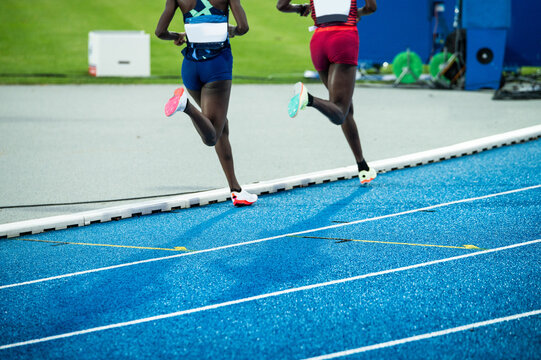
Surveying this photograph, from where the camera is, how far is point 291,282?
4.02m

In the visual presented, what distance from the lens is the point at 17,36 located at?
27594 millimetres

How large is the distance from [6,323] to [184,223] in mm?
2017

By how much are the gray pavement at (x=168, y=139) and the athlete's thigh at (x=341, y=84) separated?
1387 mm

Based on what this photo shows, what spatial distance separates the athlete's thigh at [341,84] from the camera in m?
5.81

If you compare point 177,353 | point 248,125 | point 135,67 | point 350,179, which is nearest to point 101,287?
point 177,353

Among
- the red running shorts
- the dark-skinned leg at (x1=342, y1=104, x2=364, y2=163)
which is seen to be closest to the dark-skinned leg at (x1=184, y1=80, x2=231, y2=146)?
the red running shorts

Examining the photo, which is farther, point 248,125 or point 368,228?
point 248,125

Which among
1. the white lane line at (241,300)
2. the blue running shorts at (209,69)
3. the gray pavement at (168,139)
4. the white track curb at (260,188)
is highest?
the blue running shorts at (209,69)

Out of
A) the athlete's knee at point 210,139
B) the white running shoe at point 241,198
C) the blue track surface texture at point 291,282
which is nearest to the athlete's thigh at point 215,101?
the athlete's knee at point 210,139

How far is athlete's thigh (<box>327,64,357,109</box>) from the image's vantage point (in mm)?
5809

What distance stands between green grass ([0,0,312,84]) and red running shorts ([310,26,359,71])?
12427mm

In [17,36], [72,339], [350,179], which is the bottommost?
[17,36]

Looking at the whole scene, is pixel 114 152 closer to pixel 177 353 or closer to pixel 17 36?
pixel 177 353

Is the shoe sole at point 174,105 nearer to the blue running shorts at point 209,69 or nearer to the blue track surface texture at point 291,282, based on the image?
the blue running shorts at point 209,69
